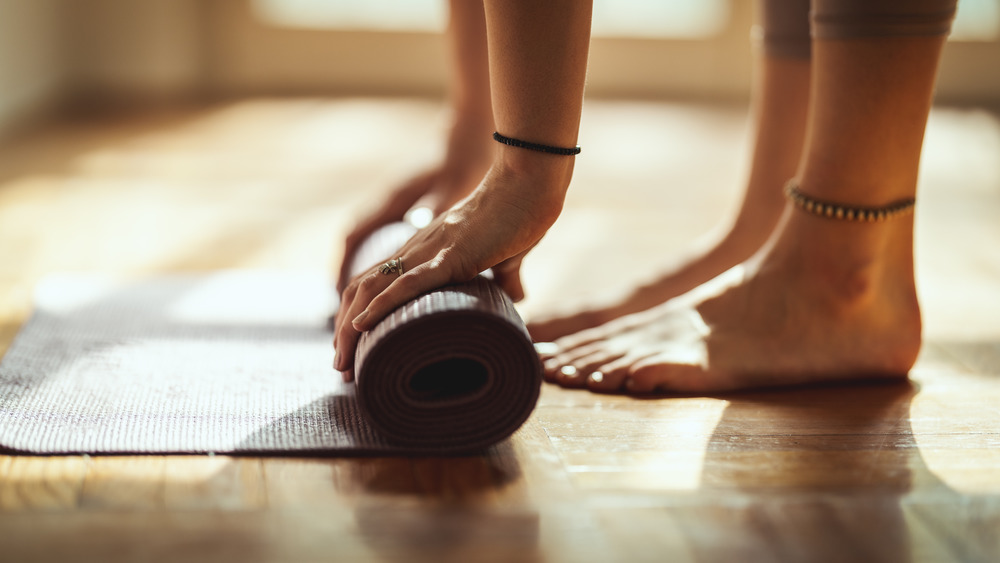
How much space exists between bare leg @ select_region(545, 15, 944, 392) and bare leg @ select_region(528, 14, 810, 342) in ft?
0.46

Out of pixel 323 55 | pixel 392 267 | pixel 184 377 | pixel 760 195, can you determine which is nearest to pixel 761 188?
pixel 760 195

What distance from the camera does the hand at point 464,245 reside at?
836 millimetres

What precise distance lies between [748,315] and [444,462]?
0.42 meters

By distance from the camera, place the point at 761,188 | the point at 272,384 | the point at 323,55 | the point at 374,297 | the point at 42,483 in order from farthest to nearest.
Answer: the point at 323,55 → the point at 761,188 → the point at 272,384 → the point at 374,297 → the point at 42,483

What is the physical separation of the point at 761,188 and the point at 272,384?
0.67 metres

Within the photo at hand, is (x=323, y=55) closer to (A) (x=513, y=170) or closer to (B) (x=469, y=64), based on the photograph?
(B) (x=469, y=64)

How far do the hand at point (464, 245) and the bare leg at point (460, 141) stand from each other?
309 millimetres

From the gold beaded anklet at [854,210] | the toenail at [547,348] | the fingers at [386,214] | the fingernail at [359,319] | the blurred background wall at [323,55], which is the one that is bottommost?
the blurred background wall at [323,55]

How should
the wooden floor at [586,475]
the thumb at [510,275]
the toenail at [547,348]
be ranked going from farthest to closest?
the toenail at [547,348]
the thumb at [510,275]
the wooden floor at [586,475]

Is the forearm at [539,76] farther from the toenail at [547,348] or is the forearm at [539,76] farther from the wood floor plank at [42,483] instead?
the wood floor plank at [42,483]

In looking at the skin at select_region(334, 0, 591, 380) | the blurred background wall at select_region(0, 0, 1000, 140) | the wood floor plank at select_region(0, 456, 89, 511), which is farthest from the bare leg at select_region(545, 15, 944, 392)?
the blurred background wall at select_region(0, 0, 1000, 140)

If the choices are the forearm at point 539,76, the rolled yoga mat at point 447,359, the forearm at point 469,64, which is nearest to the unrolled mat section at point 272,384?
the rolled yoga mat at point 447,359

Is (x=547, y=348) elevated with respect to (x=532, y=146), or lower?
lower

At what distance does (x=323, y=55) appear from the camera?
418cm
